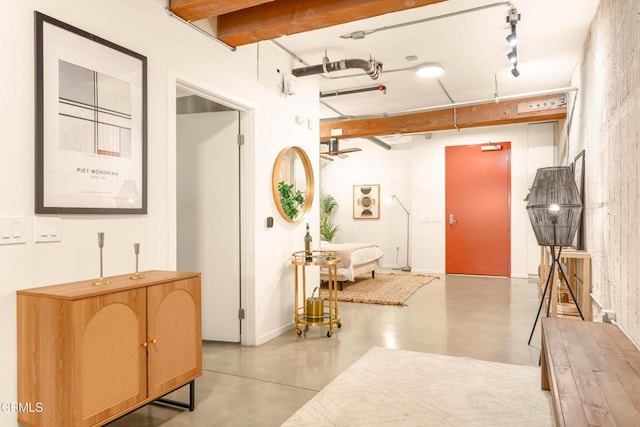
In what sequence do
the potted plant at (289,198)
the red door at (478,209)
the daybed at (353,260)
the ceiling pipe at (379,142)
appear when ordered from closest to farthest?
the potted plant at (289,198), the daybed at (353,260), the red door at (478,209), the ceiling pipe at (379,142)

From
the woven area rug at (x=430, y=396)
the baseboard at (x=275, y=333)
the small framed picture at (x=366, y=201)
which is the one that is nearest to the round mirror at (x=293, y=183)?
the baseboard at (x=275, y=333)

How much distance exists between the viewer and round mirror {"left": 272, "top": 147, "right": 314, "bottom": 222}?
421 cm

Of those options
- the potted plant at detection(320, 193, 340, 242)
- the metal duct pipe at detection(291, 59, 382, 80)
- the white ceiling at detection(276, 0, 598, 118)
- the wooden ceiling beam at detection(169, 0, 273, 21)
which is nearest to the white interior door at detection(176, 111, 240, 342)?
the metal duct pipe at detection(291, 59, 382, 80)

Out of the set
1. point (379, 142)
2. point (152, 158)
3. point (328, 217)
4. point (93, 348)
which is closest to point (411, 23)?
point (152, 158)

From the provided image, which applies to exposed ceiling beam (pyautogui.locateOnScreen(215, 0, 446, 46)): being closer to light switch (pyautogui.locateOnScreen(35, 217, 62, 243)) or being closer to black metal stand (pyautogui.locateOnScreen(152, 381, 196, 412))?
light switch (pyautogui.locateOnScreen(35, 217, 62, 243))

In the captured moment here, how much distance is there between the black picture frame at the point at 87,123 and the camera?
206cm

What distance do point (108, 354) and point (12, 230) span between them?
726mm

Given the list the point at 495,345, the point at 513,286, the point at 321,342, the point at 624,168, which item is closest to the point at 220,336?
the point at 321,342

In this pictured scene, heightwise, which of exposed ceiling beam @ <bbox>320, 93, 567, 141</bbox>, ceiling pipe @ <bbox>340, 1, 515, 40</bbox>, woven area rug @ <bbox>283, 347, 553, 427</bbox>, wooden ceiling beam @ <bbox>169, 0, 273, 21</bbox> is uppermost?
ceiling pipe @ <bbox>340, 1, 515, 40</bbox>

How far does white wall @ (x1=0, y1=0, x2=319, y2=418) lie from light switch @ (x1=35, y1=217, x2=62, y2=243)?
0.09ft

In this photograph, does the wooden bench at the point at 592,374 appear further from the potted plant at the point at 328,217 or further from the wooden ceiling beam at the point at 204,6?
the potted plant at the point at 328,217

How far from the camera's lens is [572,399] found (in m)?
1.53

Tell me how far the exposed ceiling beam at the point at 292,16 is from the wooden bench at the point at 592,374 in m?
2.21

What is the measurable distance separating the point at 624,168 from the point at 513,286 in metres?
4.79
